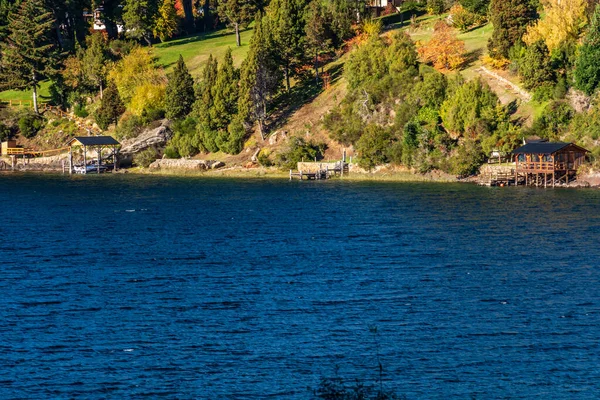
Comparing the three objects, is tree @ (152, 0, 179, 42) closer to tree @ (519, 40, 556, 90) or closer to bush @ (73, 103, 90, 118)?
bush @ (73, 103, 90, 118)

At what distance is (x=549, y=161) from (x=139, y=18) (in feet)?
287

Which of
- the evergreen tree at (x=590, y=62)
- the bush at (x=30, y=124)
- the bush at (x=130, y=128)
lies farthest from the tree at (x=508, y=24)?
the bush at (x=30, y=124)

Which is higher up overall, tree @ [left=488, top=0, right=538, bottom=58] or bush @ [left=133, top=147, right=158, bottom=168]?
tree @ [left=488, top=0, right=538, bottom=58]

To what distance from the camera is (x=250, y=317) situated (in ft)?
162

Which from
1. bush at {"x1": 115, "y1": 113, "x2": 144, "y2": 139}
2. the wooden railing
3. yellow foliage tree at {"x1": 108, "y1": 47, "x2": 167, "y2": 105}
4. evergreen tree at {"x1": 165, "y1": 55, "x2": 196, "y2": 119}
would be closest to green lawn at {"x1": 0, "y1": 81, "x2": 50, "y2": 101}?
yellow foliage tree at {"x1": 108, "y1": 47, "x2": 167, "y2": 105}

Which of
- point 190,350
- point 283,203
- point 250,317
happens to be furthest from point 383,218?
point 190,350

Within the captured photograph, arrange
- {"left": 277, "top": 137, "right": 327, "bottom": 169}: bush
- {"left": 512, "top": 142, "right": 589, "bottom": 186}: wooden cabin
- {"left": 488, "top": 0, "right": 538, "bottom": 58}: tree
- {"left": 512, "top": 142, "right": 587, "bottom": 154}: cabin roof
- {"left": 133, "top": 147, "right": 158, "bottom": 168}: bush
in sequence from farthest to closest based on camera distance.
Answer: {"left": 133, "top": 147, "right": 158, "bottom": 168}: bush, {"left": 488, "top": 0, "right": 538, "bottom": 58}: tree, {"left": 277, "top": 137, "right": 327, "bottom": 169}: bush, {"left": 512, "top": 142, "right": 589, "bottom": 186}: wooden cabin, {"left": 512, "top": 142, "right": 587, "bottom": 154}: cabin roof

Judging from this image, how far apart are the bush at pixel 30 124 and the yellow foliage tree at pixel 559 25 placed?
3220 inches

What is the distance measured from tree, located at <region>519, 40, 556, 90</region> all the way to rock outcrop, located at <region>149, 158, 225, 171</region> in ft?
144

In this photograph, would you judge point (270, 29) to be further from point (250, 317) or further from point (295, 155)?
point (250, 317)

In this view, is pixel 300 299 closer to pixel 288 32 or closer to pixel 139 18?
pixel 288 32

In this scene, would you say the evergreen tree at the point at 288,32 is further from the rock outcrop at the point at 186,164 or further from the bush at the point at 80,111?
the bush at the point at 80,111

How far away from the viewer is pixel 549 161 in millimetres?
106312

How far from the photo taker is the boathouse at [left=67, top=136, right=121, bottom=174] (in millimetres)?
136625
